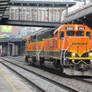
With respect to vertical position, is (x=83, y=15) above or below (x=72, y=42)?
above

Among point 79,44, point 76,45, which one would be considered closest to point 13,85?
point 76,45

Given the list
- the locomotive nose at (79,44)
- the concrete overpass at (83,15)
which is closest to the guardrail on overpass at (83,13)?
the concrete overpass at (83,15)

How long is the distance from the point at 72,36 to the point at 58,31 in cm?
101

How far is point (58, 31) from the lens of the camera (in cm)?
1490

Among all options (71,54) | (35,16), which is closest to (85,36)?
(71,54)

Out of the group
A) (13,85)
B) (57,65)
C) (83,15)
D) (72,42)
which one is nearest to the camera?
(13,85)

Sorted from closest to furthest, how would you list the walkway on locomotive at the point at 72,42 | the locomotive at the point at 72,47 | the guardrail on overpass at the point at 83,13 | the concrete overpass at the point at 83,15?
the locomotive at the point at 72,47, the walkway on locomotive at the point at 72,42, the guardrail on overpass at the point at 83,13, the concrete overpass at the point at 83,15

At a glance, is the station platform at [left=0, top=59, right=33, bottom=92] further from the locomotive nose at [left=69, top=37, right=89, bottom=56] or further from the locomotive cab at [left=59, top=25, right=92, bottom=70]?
the locomotive nose at [left=69, top=37, right=89, bottom=56]

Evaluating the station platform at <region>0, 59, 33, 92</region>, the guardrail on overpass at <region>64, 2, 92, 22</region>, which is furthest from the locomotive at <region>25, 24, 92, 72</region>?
the guardrail on overpass at <region>64, 2, 92, 22</region>

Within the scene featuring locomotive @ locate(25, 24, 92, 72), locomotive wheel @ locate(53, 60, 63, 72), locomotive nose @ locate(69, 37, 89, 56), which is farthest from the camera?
locomotive wheel @ locate(53, 60, 63, 72)

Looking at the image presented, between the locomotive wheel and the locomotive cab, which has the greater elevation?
the locomotive cab

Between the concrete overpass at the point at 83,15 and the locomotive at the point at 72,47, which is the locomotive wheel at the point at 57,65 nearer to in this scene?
the locomotive at the point at 72,47

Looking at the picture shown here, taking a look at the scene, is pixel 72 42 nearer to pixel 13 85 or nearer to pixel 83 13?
pixel 13 85

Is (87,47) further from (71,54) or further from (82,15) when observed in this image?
(82,15)
